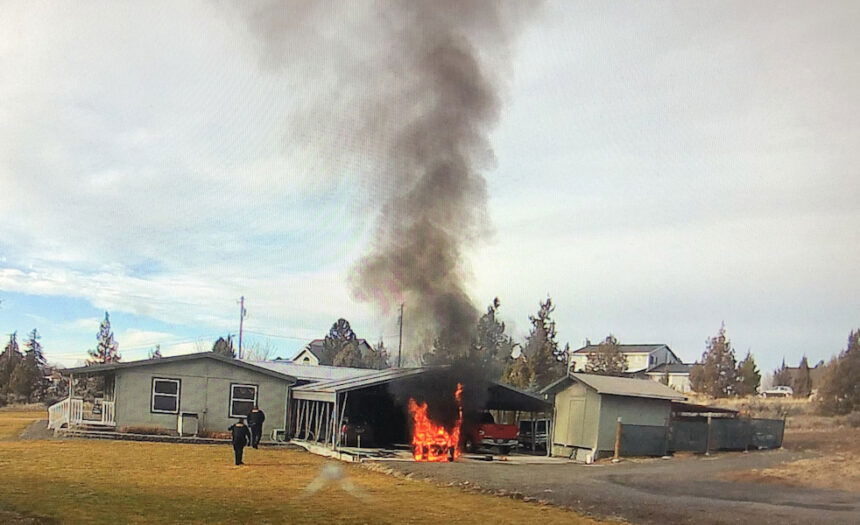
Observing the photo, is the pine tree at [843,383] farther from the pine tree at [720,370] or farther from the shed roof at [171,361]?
the shed roof at [171,361]

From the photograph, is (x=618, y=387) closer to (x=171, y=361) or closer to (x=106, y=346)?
(x=171, y=361)

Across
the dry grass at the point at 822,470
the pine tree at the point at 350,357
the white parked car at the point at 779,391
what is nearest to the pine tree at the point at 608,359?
the white parked car at the point at 779,391

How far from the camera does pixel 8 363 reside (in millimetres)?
61750

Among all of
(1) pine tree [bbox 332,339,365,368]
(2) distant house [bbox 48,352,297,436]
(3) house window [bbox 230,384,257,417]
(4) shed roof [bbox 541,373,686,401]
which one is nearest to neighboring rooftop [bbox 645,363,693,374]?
(1) pine tree [bbox 332,339,365,368]

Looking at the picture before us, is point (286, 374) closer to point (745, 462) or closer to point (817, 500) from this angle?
point (745, 462)

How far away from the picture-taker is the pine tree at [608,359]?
53594 mm

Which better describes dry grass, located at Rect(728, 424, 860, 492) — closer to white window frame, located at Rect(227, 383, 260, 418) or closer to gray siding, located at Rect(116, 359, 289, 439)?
gray siding, located at Rect(116, 359, 289, 439)

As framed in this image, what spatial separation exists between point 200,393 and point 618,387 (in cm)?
1526

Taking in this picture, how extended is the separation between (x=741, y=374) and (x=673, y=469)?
112ft

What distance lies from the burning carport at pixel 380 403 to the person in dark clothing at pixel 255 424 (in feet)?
6.89

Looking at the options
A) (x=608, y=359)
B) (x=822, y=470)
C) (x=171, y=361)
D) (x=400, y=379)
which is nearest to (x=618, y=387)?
(x=822, y=470)

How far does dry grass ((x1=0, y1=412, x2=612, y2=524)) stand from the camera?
1235 centimetres

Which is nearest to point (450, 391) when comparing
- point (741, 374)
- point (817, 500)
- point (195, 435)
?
point (195, 435)

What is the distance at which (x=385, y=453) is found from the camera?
24.3m
